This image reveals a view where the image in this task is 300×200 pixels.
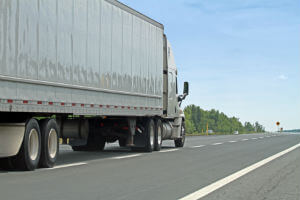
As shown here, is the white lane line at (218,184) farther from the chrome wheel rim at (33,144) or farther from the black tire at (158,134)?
the black tire at (158,134)

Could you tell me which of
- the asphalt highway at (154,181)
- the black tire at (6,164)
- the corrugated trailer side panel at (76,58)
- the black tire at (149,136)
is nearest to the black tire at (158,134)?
the black tire at (149,136)

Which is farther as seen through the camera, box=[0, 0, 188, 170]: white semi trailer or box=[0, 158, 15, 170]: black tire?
box=[0, 158, 15, 170]: black tire

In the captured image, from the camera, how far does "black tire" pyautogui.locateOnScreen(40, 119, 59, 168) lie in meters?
12.5

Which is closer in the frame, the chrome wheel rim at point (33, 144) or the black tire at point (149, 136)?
the chrome wheel rim at point (33, 144)

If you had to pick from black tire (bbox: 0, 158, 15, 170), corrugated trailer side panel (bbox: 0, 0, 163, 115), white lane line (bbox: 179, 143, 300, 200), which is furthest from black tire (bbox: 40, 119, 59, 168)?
white lane line (bbox: 179, 143, 300, 200)

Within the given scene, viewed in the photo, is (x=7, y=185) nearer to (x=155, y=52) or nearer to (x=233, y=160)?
(x=233, y=160)

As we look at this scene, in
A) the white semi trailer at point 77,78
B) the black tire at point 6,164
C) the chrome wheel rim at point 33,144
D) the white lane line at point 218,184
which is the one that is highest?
the white semi trailer at point 77,78

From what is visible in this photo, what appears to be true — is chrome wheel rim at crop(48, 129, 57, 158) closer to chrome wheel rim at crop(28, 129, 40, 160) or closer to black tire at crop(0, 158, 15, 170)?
chrome wheel rim at crop(28, 129, 40, 160)

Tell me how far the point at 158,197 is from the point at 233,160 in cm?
783

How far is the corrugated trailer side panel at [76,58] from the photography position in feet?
36.5

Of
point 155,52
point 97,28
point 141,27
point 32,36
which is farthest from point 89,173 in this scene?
point 155,52

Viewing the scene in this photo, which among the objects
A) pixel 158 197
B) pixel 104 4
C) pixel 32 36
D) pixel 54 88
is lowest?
pixel 158 197

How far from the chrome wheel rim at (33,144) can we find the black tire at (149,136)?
24.0 feet

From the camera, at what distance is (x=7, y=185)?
943 centimetres
